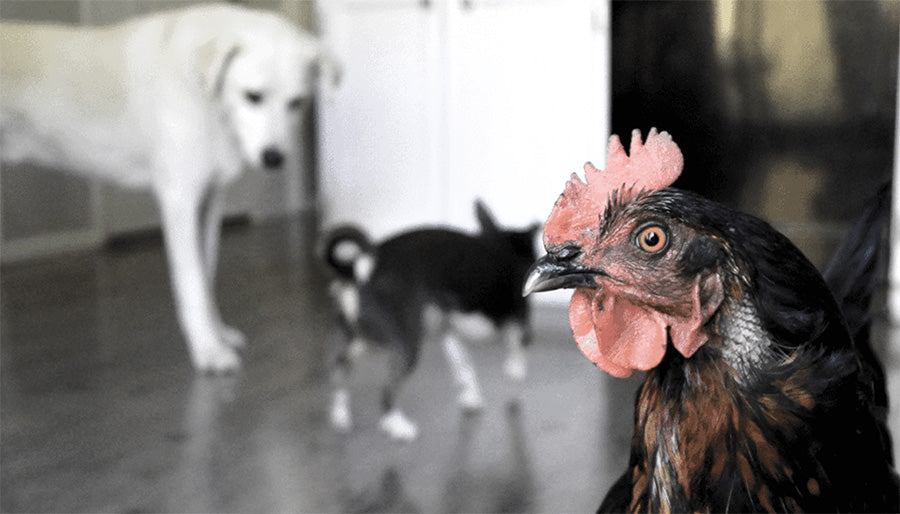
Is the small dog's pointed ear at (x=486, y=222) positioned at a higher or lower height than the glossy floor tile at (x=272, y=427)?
higher

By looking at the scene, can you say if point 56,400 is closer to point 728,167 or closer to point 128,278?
point 128,278

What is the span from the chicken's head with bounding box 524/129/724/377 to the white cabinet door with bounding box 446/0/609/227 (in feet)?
7.38

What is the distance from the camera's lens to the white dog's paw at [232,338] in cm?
251

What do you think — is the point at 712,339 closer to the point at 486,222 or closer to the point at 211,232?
the point at 486,222

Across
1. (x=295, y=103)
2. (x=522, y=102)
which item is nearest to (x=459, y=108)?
(x=522, y=102)

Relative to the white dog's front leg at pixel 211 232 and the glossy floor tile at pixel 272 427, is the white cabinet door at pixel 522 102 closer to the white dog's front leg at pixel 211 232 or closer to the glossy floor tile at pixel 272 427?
the glossy floor tile at pixel 272 427

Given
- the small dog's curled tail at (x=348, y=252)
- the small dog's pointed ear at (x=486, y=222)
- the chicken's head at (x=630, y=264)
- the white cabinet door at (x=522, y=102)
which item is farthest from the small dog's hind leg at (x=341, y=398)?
the white cabinet door at (x=522, y=102)

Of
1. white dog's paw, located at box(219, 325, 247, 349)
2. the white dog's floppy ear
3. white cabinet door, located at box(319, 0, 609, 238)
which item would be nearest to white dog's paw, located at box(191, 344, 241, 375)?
white dog's paw, located at box(219, 325, 247, 349)

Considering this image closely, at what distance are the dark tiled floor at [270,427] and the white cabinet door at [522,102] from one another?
1.61 feet

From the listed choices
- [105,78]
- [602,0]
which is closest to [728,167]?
[602,0]

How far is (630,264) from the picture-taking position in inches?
27.6

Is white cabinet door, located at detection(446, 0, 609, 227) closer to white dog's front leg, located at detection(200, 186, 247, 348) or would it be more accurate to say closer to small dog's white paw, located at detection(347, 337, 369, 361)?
white dog's front leg, located at detection(200, 186, 247, 348)

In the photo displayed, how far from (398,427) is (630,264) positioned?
121cm

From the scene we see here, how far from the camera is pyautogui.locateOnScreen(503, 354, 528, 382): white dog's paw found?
Answer: 2209mm
